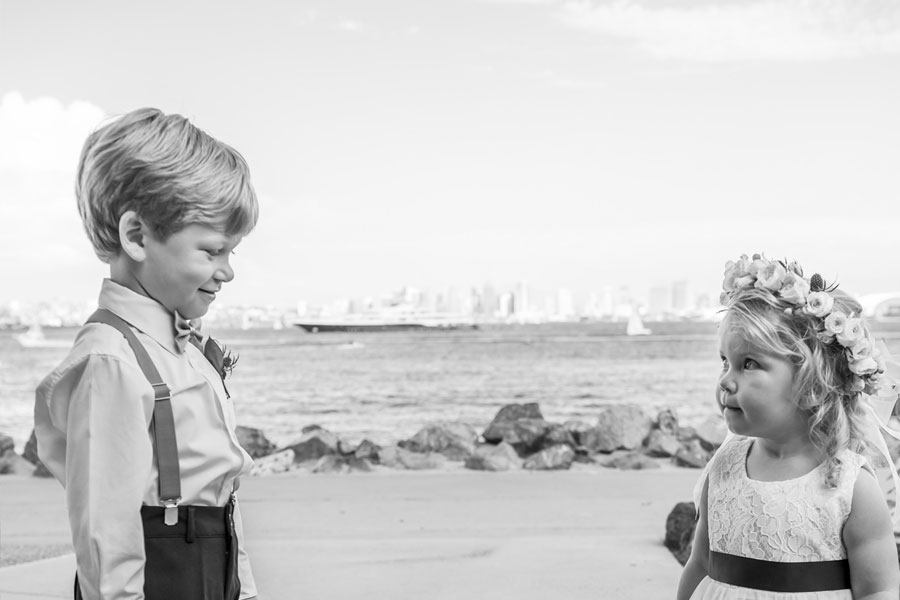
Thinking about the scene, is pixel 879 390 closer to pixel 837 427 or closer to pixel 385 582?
pixel 837 427

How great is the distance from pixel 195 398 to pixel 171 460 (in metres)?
0.12

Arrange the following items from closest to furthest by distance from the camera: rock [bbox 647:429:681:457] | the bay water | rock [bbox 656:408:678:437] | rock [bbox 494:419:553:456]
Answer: rock [bbox 647:429:681:457] < rock [bbox 494:419:553:456] < rock [bbox 656:408:678:437] < the bay water

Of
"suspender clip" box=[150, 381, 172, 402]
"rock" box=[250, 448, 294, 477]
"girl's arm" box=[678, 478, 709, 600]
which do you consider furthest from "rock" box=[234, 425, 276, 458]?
"suspender clip" box=[150, 381, 172, 402]

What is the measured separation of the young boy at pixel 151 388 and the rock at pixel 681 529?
8.16 feet

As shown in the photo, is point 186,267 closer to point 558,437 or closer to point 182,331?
point 182,331

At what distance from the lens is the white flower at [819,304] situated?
191cm

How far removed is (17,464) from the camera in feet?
25.8

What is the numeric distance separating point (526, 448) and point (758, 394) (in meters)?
7.42

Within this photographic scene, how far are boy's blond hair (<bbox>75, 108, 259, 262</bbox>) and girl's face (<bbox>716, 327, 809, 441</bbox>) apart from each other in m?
1.00

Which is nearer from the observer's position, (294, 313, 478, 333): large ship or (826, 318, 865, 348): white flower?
(826, 318, 865, 348): white flower

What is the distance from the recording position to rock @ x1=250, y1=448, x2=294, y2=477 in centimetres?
787

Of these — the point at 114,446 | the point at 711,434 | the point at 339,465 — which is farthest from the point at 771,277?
the point at 711,434

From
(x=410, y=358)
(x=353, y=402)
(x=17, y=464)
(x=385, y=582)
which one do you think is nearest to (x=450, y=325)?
(x=410, y=358)

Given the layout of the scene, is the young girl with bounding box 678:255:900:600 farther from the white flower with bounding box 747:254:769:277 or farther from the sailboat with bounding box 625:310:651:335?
the sailboat with bounding box 625:310:651:335
